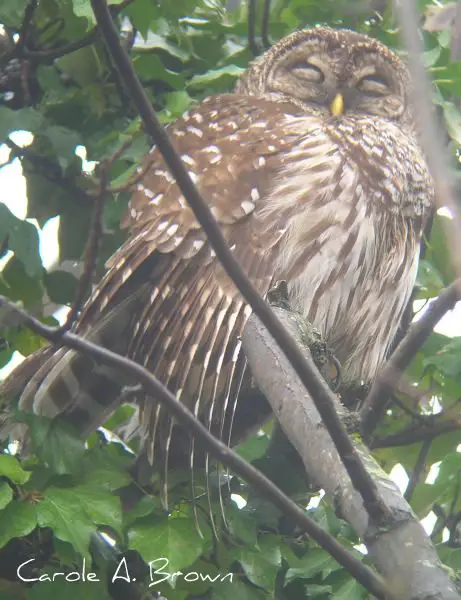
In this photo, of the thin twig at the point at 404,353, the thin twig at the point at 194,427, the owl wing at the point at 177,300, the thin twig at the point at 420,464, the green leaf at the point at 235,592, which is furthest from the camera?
the thin twig at the point at 420,464

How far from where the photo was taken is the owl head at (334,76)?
456 cm

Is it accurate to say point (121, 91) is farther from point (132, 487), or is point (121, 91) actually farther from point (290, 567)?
point (290, 567)

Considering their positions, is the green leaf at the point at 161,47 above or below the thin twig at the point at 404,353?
above

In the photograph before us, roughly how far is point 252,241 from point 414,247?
685mm

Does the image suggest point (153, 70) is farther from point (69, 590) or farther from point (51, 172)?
point (69, 590)

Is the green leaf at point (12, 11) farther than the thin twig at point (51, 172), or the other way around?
the thin twig at point (51, 172)

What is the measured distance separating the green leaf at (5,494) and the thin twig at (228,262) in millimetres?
1196

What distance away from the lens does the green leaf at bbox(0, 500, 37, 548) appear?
113 inches

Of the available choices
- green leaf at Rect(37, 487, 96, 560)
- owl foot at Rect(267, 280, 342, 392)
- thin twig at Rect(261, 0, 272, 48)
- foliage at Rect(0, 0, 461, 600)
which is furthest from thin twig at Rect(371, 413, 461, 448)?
thin twig at Rect(261, 0, 272, 48)

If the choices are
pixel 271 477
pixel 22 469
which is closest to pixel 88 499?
pixel 22 469

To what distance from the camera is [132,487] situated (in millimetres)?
3396

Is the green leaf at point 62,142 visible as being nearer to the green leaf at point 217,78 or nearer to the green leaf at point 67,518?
the green leaf at point 217,78

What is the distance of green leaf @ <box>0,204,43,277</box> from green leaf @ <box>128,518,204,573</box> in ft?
2.82

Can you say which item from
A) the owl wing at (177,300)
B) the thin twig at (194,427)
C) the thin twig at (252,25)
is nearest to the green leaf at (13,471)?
the owl wing at (177,300)
